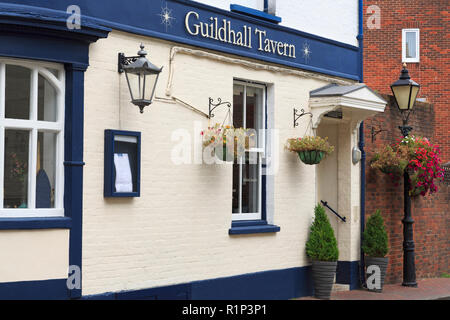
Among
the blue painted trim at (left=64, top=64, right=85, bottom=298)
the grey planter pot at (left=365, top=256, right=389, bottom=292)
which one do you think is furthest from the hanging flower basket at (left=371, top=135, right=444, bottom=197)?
the blue painted trim at (left=64, top=64, right=85, bottom=298)

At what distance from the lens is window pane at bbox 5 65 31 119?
23.5 feet

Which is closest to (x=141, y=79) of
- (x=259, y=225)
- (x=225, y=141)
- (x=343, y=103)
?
(x=225, y=141)

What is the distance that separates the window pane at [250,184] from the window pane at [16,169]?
11.9 feet

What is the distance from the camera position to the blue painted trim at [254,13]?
31.8 feet

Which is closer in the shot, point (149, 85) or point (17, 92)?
point (17, 92)

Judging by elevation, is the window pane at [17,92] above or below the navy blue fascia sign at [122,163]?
above

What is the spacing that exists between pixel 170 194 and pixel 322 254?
317cm

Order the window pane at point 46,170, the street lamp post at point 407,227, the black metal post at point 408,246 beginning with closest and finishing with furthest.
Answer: the window pane at point 46,170, the street lamp post at point 407,227, the black metal post at point 408,246

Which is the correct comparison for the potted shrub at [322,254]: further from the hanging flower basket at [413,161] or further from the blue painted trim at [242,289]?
the hanging flower basket at [413,161]

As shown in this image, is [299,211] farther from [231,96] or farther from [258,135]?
[231,96]

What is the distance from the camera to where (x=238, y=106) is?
992 cm

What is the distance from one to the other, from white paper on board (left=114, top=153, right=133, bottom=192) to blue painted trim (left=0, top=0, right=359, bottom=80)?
152cm

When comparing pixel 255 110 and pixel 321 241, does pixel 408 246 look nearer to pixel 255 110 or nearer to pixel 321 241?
pixel 321 241

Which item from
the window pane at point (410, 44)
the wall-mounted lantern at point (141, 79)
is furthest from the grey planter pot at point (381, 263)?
the window pane at point (410, 44)
